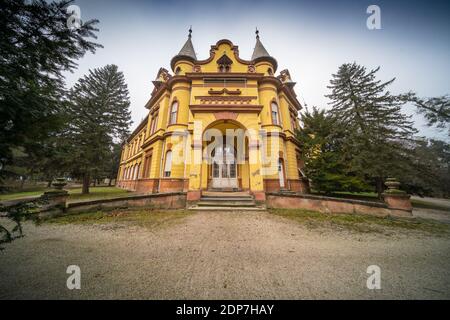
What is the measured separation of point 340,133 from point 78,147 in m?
22.5

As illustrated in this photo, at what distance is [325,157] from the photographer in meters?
11.3

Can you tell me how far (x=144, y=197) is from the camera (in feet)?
25.0

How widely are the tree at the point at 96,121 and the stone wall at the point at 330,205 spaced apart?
16.0 meters

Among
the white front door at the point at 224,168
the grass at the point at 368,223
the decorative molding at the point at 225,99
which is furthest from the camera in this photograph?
the white front door at the point at 224,168

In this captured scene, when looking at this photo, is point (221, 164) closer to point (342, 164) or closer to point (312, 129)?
point (312, 129)

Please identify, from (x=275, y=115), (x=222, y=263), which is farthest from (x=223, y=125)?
(x=222, y=263)

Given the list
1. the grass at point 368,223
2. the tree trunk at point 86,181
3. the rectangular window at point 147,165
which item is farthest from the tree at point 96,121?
the grass at point 368,223

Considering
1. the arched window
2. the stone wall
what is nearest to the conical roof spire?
the arched window

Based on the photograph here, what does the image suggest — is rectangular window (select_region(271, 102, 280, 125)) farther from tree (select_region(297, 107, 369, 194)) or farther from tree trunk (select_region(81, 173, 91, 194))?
tree trunk (select_region(81, 173, 91, 194))

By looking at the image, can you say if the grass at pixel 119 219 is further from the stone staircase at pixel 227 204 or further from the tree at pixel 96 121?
the tree at pixel 96 121

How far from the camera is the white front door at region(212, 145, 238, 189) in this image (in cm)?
1188

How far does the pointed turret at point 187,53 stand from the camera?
13.4 metres

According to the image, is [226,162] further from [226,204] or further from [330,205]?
[330,205]

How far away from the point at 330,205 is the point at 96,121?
2058 centimetres
